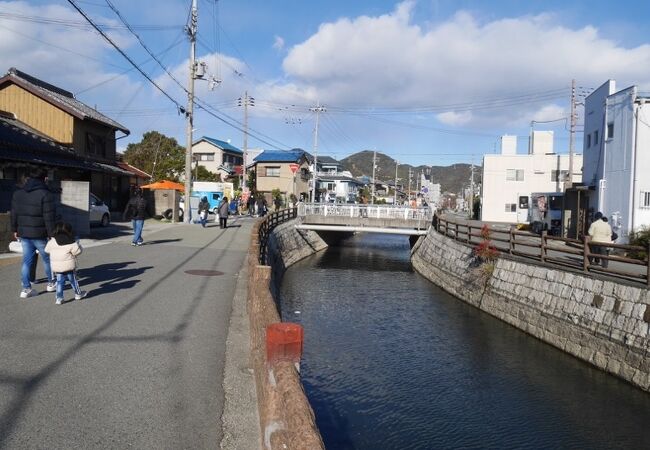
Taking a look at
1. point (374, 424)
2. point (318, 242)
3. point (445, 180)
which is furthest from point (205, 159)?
point (445, 180)

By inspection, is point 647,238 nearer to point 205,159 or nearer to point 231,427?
point 231,427

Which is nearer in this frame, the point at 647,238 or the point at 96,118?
the point at 647,238

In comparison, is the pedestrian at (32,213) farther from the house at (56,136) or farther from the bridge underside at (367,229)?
the bridge underside at (367,229)

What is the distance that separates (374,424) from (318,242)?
29890 millimetres

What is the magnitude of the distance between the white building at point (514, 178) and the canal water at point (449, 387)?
35.0 metres

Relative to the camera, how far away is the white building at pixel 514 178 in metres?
50.3

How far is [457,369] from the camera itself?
40.8 ft

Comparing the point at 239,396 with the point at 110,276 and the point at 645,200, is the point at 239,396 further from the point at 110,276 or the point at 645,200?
the point at 645,200

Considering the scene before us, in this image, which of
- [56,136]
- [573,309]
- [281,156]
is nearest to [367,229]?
[56,136]

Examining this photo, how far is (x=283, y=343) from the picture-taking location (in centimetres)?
437

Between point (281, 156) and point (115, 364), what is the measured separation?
56603 mm

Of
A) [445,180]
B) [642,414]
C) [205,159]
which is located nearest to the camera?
[642,414]

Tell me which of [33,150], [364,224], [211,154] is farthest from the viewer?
[211,154]

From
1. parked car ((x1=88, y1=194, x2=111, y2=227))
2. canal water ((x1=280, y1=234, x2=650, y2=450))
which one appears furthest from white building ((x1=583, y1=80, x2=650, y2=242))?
parked car ((x1=88, y1=194, x2=111, y2=227))
